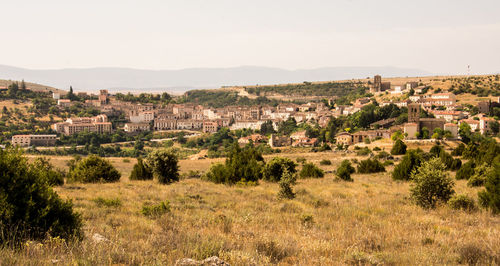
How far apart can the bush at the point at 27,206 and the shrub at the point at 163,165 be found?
11.4 meters

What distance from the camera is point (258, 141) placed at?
70.9 m

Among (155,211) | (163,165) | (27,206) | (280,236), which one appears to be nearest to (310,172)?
(163,165)

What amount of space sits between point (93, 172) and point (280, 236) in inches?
494

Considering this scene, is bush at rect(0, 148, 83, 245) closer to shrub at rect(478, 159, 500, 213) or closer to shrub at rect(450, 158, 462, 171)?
shrub at rect(478, 159, 500, 213)

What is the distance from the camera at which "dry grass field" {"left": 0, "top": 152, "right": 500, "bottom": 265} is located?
13.6ft

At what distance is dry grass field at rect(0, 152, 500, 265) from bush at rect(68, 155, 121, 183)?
22.8 feet

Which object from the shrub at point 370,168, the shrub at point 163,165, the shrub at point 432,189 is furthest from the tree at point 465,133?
the shrub at point 432,189

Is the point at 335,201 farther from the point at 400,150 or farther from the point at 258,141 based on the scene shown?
the point at 258,141

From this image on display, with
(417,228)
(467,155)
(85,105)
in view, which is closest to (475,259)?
(417,228)

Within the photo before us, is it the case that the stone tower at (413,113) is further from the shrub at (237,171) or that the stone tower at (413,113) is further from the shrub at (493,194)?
the shrub at (493,194)

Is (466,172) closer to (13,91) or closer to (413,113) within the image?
(413,113)

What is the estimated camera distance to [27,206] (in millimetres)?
4691

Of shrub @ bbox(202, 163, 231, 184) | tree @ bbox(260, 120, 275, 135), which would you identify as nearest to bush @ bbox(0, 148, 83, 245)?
shrub @ bbox(202, 163, 231, 184)

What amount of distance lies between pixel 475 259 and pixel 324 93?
459ft
